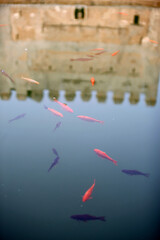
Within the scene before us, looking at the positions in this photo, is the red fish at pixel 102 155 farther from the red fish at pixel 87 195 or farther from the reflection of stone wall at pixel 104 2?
the reflection of stone wall at pixel 104 2

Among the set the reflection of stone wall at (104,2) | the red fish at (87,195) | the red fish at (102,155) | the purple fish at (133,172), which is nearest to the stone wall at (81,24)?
the reflection of stone wall at (104,2)

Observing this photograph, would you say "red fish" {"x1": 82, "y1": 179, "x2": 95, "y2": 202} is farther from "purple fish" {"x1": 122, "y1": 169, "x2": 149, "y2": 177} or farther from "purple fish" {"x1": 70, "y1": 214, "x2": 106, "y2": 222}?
"purple fish" {"x1": 122, "y1": 169, "x2": 149, "y2": 177}

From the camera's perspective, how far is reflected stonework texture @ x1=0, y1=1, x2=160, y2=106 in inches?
180

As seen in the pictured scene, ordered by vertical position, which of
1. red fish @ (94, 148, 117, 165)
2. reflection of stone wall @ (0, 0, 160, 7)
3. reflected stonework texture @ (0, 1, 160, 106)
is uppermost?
reflection of stone wall @ (0, 0, 160, 7)

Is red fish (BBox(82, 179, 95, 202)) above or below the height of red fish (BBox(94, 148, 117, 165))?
below

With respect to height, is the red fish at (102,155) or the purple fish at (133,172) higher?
the red fish at (102,155)

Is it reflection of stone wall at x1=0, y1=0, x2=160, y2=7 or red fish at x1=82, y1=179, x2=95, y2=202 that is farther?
reflection of stone wall at x1=0, y1=0, x2=160, y2=7

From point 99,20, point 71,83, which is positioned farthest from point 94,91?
point 99,20

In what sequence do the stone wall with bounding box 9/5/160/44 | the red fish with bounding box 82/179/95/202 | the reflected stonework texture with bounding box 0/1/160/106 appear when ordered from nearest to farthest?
the red fish with bounding box 82/179/95/202 → the reflected stonework texture with bounding box 0/1/160/106 → the stone wall with bounding box 9/5/160/44

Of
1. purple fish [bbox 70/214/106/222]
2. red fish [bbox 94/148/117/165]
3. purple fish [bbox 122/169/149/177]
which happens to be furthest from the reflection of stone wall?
purple fish [bbox 70/214/106/222]

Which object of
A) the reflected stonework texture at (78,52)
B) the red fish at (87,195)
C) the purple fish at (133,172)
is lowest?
the red fish at (87,195)

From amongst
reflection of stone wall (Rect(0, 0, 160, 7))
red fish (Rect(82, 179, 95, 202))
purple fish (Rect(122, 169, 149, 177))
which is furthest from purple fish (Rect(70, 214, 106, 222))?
reflection of stone wall (Rect(0, 0, 160, 7))

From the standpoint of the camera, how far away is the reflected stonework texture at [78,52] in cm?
458

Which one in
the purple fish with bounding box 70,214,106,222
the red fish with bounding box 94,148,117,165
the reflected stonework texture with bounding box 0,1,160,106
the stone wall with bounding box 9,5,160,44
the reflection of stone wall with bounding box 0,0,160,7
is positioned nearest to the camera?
the purple fish with bounding box 70,214,106,222
